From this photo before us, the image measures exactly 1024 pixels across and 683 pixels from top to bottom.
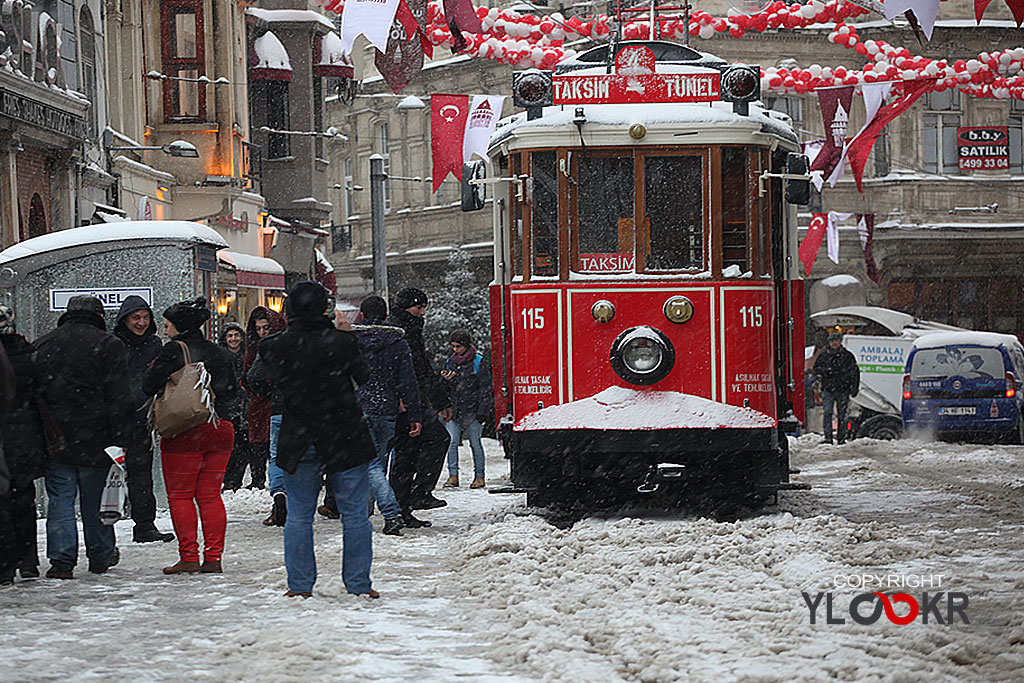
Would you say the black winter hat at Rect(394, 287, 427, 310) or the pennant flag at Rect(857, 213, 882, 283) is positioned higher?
the pennant flag at Rect(857, 213, 882, 283)

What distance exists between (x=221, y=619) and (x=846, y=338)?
1781 centimetres

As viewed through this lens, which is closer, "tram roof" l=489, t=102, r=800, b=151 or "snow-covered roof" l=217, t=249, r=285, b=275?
"tram roof" l=489, t=102, r=800, b=151

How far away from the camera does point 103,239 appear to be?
44.0 ft

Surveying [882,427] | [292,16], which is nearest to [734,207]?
[882,427]

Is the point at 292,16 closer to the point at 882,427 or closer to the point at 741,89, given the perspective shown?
the point at 882,427

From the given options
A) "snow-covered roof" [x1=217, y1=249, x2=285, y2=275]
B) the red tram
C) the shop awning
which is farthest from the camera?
the shop awning

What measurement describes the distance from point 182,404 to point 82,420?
655 millimetres

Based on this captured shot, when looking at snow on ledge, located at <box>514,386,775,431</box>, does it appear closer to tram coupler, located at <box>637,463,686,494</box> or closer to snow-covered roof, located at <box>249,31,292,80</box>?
tram coupler, located at <box>637,463,686,494</box>

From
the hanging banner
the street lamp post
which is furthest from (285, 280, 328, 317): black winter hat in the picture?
the hanging banner

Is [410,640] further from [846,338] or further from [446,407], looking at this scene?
[846,338]

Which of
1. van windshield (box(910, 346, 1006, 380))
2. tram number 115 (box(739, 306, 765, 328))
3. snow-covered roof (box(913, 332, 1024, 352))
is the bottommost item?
van windshield (box(910, 346, 1006, 380))

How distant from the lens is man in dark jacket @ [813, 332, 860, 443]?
73.0ft

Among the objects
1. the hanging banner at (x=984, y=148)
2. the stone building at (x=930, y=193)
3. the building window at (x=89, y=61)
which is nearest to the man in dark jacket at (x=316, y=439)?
the building window at (x=89, y=61)

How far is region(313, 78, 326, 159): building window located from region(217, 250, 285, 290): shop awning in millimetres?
7707
